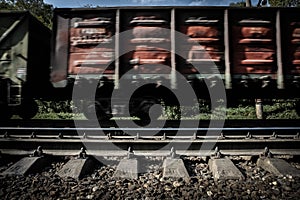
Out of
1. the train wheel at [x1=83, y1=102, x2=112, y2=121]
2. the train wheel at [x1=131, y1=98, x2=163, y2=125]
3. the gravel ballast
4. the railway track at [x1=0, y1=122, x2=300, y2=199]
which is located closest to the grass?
the train wheel at [x1=131, y1=98, x2=163, y2=125]

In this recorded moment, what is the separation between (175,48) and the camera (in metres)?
4.24

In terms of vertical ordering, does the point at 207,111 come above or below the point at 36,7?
below

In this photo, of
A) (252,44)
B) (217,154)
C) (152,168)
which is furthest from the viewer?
(252,44)

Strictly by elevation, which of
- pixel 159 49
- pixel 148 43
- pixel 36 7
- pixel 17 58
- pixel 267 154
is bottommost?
pixel 267 154

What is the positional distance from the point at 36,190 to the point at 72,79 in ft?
7.70

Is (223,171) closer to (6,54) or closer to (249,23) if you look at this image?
(249,23)

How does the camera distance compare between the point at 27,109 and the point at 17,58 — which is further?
the point at 27,109

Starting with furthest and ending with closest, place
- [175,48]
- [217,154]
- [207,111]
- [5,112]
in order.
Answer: [207,111] → [5,112] → [175,48] → [217,154]

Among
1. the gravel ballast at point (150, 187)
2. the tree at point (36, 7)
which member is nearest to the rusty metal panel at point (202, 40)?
the gravel ballast at point (150, 187)

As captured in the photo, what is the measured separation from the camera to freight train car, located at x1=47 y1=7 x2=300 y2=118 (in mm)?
4266

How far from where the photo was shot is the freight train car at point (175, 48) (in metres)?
4.27

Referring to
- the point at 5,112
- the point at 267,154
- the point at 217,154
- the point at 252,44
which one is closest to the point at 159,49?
the point at 252,44

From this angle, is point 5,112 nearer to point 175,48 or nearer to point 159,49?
point 159,49

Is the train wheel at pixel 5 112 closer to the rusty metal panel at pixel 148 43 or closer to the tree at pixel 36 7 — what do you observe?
the rusty metal panel at pixel 148 43
